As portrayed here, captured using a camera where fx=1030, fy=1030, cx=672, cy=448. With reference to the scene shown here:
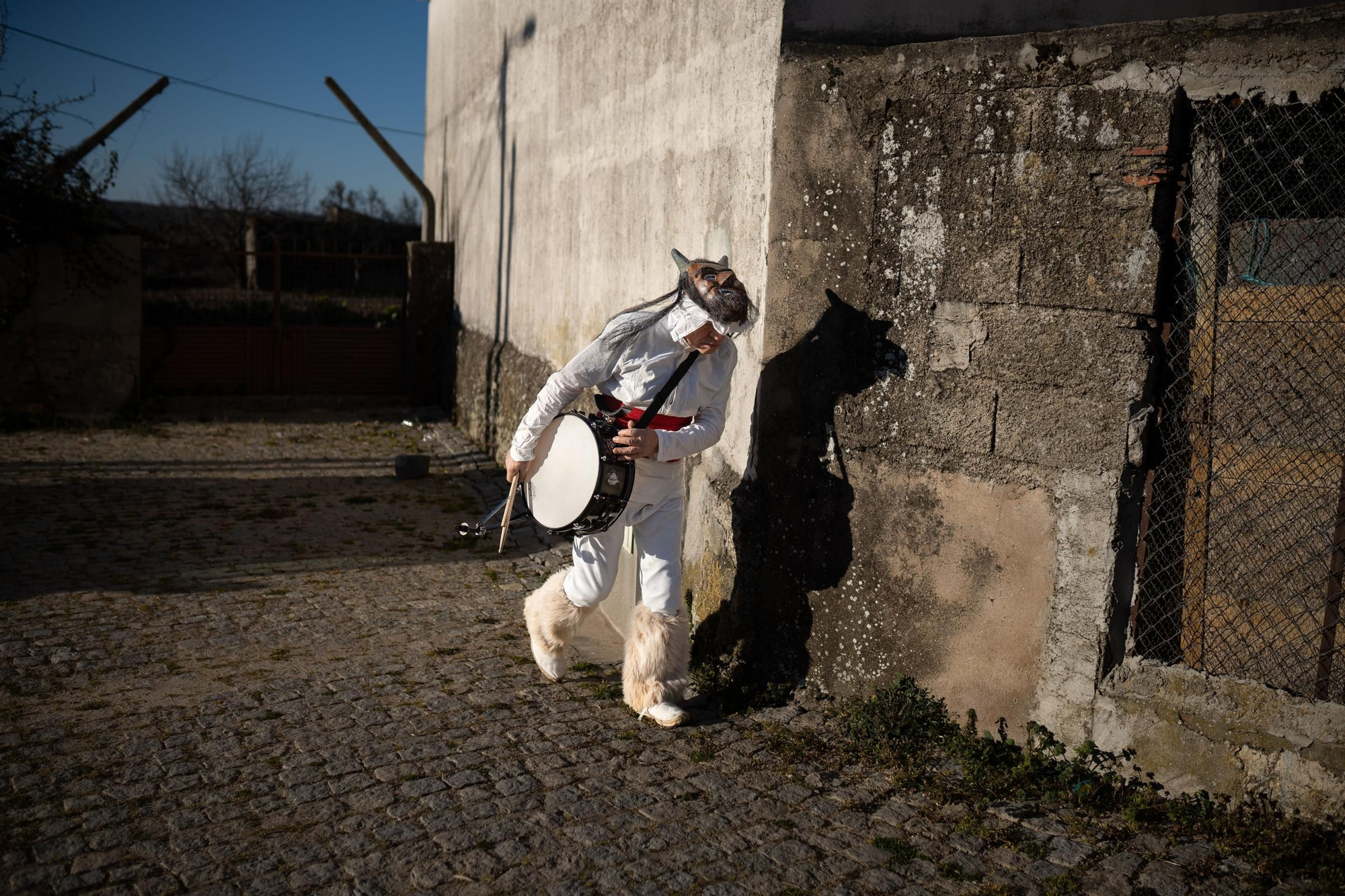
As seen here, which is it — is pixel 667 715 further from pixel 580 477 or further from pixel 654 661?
pixel 580 477

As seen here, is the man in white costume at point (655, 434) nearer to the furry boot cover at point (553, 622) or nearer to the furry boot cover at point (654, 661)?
the furry boot cover at point (654, 661)

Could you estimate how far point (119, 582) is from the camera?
5.82 meters

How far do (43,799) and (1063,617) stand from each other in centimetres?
356

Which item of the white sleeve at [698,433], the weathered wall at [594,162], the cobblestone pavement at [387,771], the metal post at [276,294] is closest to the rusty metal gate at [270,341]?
the metal post at [276,294]

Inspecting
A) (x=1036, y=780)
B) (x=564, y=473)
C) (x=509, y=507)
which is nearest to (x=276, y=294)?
(x=509, y=507)

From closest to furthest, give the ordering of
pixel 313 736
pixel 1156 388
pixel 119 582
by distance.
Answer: pixel 1156 388, pixel 313 736, pixel 119 582

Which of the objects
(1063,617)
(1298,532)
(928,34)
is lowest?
(1063,617)

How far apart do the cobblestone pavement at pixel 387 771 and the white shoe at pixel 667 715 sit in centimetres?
9

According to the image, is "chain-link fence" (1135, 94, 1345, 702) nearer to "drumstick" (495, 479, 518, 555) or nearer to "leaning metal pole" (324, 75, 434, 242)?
"drumstick" (495, 479, 518, 555)

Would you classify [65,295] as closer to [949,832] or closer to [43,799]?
[43,799]

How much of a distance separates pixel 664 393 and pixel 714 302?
429mm

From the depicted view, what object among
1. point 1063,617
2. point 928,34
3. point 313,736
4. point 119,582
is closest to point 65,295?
point 119,582

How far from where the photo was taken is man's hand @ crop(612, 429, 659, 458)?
13.5ft

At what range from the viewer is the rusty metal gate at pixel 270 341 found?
12.5 metres
